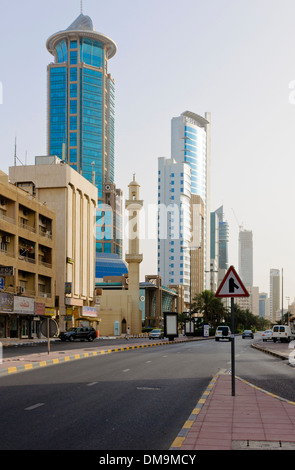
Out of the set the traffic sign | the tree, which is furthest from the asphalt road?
the tree

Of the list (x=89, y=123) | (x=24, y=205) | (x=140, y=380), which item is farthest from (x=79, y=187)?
(x=89, y=123)

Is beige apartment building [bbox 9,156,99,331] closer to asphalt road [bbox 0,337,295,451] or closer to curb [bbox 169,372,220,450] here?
asphalt road [bbox 0,337,295,451]

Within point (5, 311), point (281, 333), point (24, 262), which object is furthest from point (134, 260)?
point (5, 311)

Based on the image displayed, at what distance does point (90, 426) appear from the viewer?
971 centimetres

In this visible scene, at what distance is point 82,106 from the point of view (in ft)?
623

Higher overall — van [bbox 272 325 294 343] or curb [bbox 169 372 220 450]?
curb [bbox 169 372 220 450]

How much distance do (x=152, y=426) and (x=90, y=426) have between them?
1015 millimetres

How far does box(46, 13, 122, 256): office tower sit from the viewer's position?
190 meters

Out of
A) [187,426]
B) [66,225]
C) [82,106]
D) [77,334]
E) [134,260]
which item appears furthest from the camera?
[82,106]

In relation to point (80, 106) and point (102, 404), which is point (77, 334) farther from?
point (80, 106)

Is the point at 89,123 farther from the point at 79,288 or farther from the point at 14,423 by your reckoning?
the point at 14,423

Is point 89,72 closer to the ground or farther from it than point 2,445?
farther from it

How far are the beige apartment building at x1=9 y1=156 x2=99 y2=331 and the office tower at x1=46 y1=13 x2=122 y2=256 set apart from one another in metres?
101

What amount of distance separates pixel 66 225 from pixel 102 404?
227 ft
